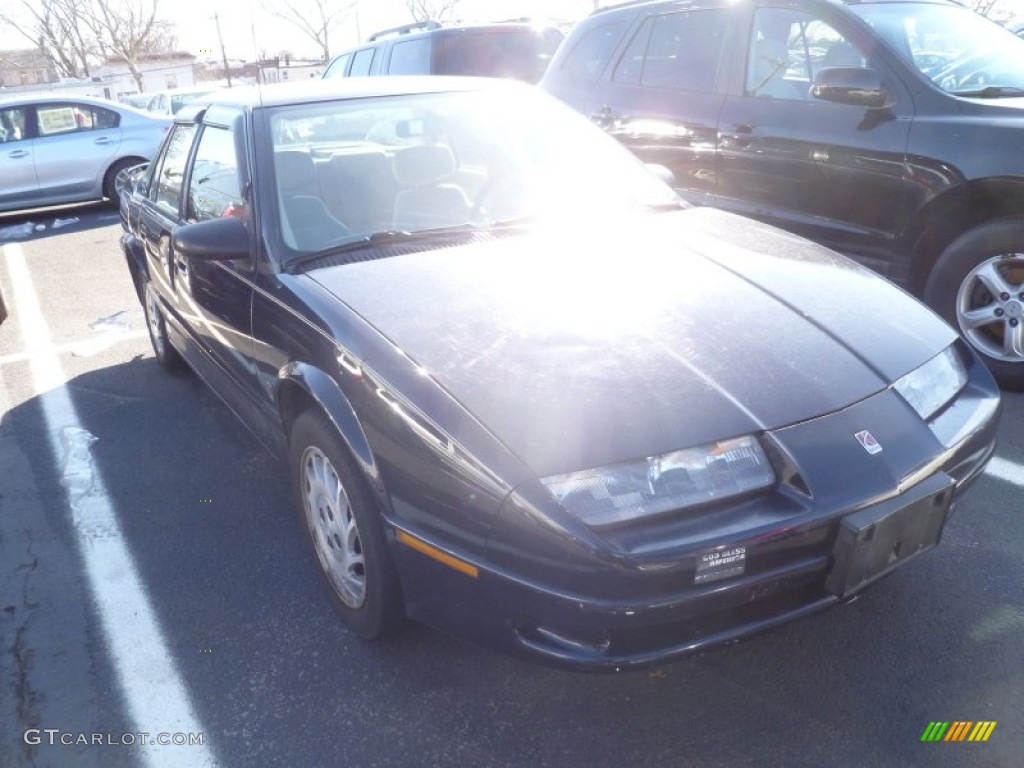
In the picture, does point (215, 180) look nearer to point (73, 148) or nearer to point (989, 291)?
point (989, 291)

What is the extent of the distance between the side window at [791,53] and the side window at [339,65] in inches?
267

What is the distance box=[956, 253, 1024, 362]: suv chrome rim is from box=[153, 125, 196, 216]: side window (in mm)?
3717

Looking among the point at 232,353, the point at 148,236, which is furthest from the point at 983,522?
the point at 148,236

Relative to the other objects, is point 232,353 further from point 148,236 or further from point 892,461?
point 892,461

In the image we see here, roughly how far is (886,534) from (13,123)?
38.2ft

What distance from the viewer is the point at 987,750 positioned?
2.11 metres

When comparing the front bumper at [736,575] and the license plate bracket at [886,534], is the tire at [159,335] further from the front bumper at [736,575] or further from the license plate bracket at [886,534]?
the license plate bracket at [886,534]

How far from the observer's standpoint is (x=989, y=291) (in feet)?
13.4

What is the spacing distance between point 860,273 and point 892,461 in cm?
104

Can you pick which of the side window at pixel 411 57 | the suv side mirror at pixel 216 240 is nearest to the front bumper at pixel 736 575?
the suv side mirror at pixel 216 240

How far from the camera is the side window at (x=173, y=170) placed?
4.07 metres

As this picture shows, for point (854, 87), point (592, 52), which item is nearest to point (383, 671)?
point (854, 87)

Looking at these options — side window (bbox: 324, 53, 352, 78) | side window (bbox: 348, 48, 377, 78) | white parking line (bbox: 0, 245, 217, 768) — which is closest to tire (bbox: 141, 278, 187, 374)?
white parking line (bbox: 0, 245, 217, 768)

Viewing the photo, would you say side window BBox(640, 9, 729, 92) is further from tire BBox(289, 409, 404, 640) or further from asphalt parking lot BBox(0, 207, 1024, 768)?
tire BBox(289, 409, 404, 640)
